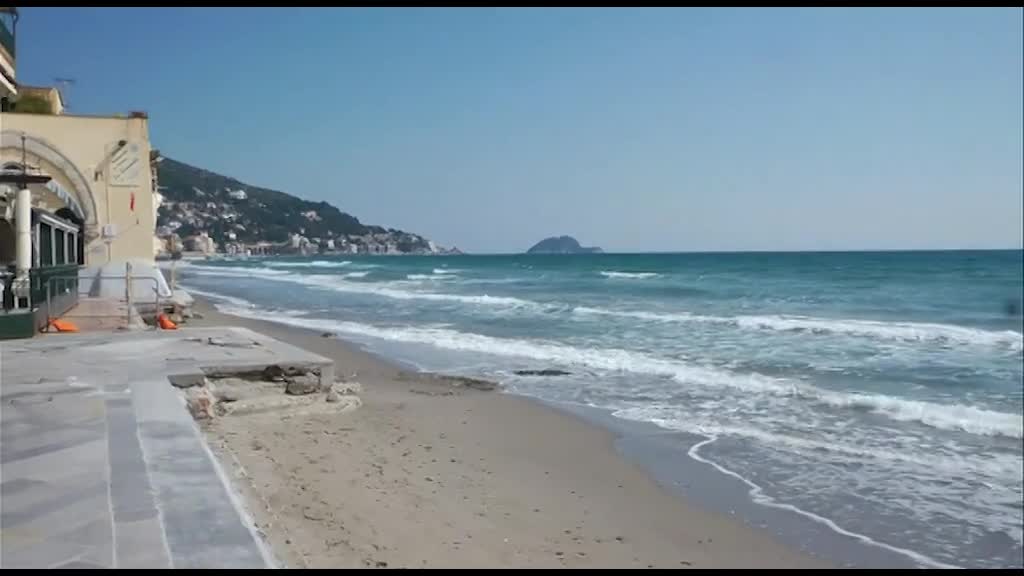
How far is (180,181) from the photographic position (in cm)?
13800

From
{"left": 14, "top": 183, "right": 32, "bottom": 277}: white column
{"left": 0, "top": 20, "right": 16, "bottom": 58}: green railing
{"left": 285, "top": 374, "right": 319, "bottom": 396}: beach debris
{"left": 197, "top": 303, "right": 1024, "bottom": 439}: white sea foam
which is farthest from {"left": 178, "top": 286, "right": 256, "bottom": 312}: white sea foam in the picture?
{"left": 285, "top": 374, "right": 319, "bottom": 396}: beach debris

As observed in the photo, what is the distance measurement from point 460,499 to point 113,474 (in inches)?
101

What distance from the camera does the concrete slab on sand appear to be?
3389 millimetres

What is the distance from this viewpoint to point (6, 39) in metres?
20.9

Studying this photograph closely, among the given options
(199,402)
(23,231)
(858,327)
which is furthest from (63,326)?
(858,327)

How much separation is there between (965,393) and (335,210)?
608 ft

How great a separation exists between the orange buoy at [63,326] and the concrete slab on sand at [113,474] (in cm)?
397

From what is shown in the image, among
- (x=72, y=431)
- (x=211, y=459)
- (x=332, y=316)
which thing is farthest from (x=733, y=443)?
(x=332, y=316)

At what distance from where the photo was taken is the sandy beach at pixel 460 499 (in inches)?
195

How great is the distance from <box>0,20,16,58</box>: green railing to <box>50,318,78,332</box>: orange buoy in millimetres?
11735

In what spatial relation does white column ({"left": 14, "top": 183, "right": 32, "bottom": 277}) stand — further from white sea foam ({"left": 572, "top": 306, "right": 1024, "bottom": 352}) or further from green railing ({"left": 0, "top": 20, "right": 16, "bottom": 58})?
white sea foam ({"left": 572, "top": 306, "right": 1024, "bottom": 352})

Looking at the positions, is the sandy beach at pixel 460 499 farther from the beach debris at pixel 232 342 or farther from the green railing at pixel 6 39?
the green railing at pixel 6 39

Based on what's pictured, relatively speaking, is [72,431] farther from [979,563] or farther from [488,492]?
[979,563]

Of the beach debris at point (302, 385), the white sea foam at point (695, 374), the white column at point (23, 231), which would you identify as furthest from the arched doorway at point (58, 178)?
the beach debris at point (302, 385)
